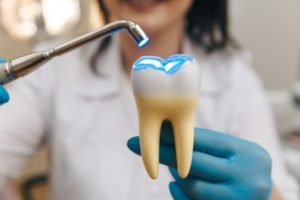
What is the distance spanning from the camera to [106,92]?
60 cm

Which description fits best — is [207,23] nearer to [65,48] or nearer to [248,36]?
[248,36]

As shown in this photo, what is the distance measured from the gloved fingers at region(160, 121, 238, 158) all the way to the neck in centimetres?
27

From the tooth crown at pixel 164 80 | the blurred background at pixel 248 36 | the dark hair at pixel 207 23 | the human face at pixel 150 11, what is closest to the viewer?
the tooth crown at pixel 164 80

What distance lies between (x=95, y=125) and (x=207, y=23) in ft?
0.83

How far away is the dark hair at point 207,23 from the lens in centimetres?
66

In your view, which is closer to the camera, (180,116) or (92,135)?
(180,116)

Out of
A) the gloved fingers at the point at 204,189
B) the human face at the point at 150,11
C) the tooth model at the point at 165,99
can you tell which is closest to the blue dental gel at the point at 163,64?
the tooth model at the point at 165,99

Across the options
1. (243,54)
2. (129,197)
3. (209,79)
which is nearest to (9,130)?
(129,197)

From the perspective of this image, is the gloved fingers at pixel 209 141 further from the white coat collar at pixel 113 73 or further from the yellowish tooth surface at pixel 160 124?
the white coat collar at pixel 113 73

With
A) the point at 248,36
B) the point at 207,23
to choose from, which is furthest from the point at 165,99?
the point at 248,36

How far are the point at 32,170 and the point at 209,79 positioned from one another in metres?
0.49

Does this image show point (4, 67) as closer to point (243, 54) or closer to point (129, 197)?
point (129, 197)

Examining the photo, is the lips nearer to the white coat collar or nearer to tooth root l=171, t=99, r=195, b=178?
the white coat collar

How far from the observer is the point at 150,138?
29 cm
